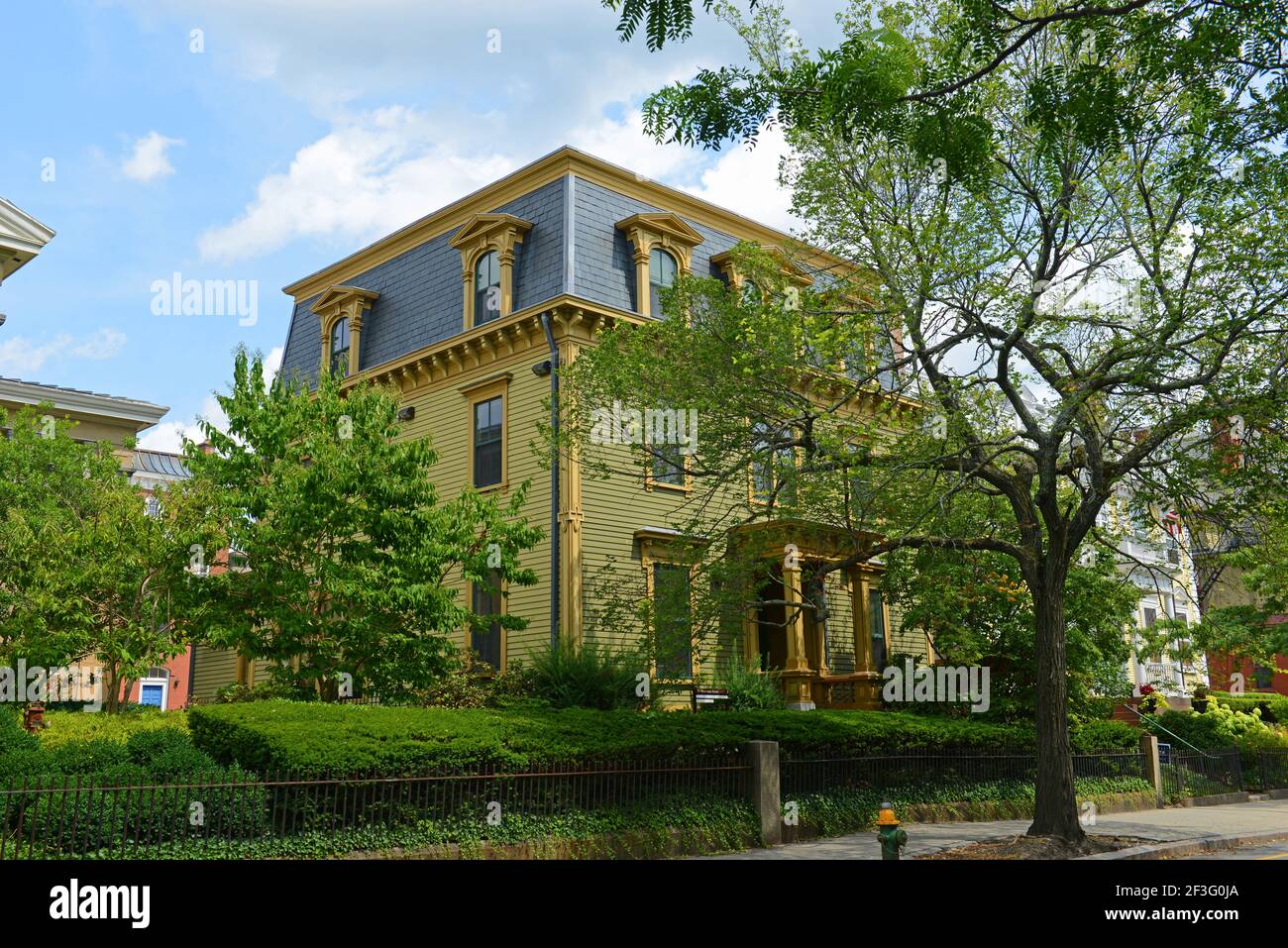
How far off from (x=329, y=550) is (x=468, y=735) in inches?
262

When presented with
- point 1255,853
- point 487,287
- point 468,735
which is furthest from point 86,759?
point 487,287

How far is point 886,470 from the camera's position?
17328 millimetres

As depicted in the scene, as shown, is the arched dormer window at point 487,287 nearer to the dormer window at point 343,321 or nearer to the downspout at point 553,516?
the downspout at point 553,516

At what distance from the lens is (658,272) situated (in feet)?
86.3

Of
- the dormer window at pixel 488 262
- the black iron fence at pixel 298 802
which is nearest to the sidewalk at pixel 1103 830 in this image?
the black iron fence at pixel 298 802

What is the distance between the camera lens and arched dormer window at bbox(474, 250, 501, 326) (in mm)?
26281

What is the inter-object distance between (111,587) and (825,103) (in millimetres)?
18033

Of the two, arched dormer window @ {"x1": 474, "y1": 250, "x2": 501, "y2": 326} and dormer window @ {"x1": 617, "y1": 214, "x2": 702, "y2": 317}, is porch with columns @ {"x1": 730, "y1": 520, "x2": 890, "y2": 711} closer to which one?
dormer window @ {"x1": 617, "y1": 214, "x2": 702, "y2": 317}

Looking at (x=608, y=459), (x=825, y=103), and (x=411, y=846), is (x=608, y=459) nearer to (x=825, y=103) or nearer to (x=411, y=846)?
(x=411, y=846)

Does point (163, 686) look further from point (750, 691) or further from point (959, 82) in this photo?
point (959, 82)

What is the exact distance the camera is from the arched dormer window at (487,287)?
1035 inches

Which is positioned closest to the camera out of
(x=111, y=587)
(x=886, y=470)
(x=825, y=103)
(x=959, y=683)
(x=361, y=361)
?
(x=825, y=103)

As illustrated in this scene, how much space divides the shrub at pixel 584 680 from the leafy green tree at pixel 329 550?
4.22 feet
